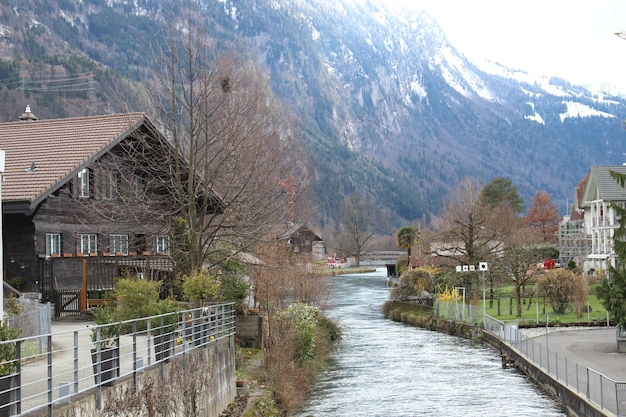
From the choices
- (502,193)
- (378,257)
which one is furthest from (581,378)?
(378,257)

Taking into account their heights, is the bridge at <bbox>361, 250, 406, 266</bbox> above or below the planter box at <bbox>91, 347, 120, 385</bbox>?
below

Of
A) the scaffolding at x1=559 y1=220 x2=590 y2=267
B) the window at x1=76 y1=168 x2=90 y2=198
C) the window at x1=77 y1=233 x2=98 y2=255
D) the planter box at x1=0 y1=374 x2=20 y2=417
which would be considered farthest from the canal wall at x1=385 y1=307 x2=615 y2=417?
the scaffolding at x1=559 y1=220 x2=590 y2=267

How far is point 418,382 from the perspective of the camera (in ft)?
110

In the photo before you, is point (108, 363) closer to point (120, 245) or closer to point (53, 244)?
point (53, 244)

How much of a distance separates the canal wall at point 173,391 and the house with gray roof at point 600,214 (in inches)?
2145

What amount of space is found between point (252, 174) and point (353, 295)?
1996 inches

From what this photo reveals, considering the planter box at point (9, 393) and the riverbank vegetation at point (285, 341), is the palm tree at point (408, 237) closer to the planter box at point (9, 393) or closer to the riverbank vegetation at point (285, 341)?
the riverbank vegetation at point (285, 341)

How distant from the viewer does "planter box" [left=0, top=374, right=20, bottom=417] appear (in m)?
11.0

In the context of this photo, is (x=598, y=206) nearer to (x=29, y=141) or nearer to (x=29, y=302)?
(x=29, y=141)

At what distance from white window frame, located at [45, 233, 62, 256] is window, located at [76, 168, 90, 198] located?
72.0 inches

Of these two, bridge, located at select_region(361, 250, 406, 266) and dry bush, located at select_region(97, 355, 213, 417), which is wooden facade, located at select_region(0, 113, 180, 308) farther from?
bridge, located at select_region(361, 250, 406, 266)

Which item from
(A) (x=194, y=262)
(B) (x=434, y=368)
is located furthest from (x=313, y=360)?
(A) (x=194, y=262)

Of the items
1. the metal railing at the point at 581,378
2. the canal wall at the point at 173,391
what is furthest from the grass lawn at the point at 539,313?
the canal wall at the point at 173,391

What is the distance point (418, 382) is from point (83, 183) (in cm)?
1476
